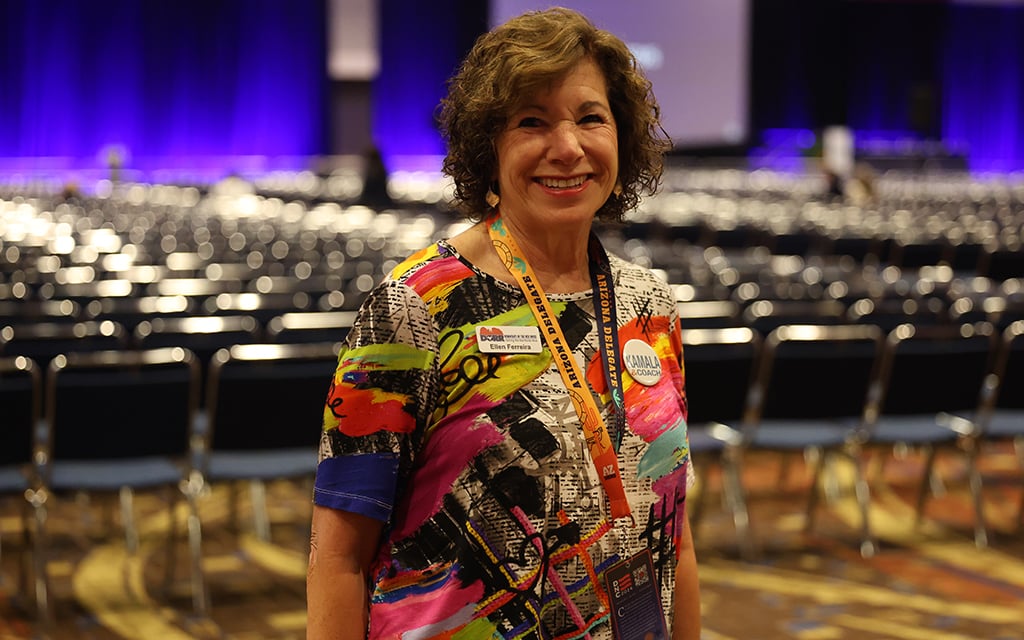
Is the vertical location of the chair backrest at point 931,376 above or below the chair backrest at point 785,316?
below

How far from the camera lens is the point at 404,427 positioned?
70.1 inches

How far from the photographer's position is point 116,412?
4754 millimetres

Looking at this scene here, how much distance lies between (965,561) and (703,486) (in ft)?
3.77

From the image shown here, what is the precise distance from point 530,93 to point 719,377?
378 centimetres

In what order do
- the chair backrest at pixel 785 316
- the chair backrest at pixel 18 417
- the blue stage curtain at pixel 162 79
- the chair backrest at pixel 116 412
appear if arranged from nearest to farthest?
the chair backrest at pixel 18 417 < the chair backrest at pixel 116 412 < the chair backrest at pixel 785 316 < the blue stage curtain at pixel 162 79

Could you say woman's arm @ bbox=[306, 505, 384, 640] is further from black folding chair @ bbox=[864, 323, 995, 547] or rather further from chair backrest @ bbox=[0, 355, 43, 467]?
black folding chair @ bbox=[864, 323, 995, 547]

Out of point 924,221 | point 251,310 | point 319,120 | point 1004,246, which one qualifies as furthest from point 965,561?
point 319,120

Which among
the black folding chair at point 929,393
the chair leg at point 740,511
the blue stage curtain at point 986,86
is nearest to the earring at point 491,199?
the chair leg at point 740,511

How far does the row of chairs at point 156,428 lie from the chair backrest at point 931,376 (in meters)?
2.47

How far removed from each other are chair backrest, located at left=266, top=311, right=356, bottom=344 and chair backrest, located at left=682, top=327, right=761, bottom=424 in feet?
5.29

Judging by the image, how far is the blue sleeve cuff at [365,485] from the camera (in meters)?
1.76

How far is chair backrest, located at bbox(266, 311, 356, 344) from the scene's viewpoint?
5926 millimetres

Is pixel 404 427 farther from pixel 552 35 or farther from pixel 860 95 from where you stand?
pixel 860 95

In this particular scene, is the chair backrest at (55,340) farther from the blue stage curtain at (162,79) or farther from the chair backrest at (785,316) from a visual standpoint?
the blue stage curtain at (162,79)
